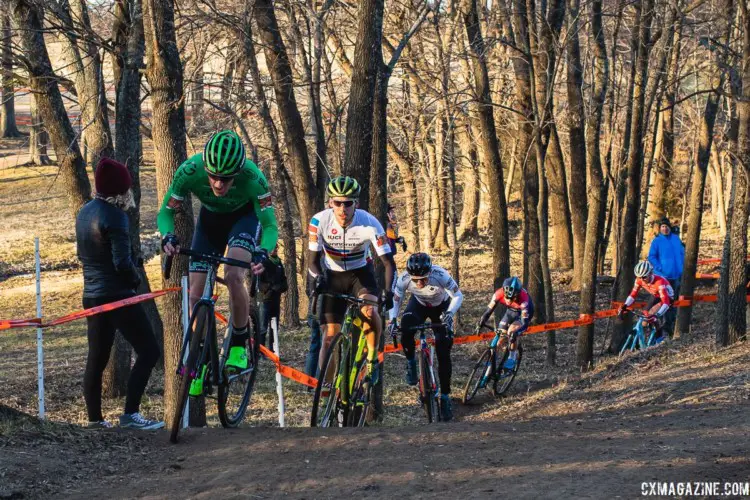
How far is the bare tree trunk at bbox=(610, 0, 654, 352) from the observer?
17188 millimetres

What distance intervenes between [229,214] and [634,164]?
1190 centimetres

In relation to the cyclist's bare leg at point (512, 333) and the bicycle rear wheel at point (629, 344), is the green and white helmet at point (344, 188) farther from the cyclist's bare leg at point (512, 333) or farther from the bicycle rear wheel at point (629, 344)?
the bicycle rear wheel at point (629, 344)

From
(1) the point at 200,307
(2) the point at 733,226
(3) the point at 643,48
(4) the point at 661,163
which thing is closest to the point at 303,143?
(3) the point at 643,48

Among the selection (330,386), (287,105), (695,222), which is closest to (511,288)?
(330,386)

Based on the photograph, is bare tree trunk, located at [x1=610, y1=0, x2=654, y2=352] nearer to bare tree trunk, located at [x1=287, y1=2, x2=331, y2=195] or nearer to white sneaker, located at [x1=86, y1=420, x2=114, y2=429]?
bare tree trunk, located at [x1=287, y1=2, x2=331, y2=195]

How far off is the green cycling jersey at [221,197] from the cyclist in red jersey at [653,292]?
10.9 meters

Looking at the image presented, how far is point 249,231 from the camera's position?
7523 millimetres

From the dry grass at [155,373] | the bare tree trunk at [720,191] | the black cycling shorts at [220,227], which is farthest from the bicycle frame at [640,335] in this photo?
the bare tree trunk at [720,191]

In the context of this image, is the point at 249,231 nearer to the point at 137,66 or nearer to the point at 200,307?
the point at 200,307

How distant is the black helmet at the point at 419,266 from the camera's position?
1141cm

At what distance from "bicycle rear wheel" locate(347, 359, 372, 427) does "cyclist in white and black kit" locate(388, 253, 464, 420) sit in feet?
7.35

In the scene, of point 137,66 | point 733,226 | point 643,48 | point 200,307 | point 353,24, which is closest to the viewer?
point 200,307

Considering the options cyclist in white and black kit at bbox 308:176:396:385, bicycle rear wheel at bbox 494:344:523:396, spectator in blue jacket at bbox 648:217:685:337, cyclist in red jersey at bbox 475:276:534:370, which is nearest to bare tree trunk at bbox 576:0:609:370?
spectator in blue jacket at bbox 648:217:685:337

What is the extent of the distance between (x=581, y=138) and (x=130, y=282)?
42.4 ft
